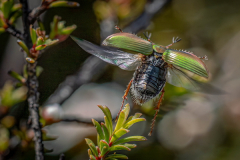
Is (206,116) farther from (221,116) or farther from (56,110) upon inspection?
(56,110)

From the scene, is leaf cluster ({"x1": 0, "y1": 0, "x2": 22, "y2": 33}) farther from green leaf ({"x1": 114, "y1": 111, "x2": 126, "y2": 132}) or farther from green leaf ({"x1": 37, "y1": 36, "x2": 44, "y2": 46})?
green leaf ({"x1": 114, "y1": 111, "x2": 126, "y2": 132})

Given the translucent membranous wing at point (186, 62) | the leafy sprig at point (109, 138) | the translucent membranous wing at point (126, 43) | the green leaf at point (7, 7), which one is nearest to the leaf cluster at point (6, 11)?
the green leaf at point (7, 7)

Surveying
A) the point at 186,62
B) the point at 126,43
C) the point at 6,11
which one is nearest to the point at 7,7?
the point at 6,11

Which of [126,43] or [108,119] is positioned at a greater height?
[126,43]

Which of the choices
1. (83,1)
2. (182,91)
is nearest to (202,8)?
(83,1)

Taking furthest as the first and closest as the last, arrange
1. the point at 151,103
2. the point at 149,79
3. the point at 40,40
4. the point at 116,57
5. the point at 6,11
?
1. the point at 151,103
2. the point at 116,57
3. the point at 149,79
4. the point at 6,11
5. the point at 40,40

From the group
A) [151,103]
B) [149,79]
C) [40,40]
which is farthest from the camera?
[151,103]

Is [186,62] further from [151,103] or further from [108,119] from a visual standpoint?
[108,119]
